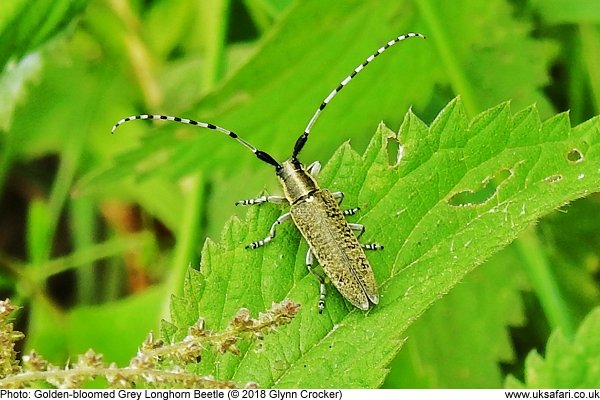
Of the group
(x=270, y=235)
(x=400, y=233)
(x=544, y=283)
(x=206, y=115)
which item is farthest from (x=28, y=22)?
(x=544, y=283)

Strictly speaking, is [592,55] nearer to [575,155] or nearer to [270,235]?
[575,155]

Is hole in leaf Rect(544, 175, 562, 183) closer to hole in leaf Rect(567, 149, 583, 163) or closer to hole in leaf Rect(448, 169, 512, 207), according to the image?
hole in leaf Rect(567, 149, 583, 163)

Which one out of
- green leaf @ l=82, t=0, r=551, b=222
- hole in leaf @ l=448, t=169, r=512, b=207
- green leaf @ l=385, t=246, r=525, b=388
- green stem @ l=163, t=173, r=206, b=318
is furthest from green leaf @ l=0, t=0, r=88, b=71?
green leaf @ l=385, t=246, r=525, b=388

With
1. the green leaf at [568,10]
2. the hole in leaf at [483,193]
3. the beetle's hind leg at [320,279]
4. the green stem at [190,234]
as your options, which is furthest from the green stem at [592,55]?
the green stem at [190,234]

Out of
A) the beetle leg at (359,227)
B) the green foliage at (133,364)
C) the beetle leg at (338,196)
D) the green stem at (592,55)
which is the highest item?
the green stem at (592,55)

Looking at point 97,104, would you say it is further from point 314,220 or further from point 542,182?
point 542,182

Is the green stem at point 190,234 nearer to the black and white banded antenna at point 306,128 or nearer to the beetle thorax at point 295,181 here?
the black and white banded antenna at point 306,128

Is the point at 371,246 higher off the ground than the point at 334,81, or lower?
lower

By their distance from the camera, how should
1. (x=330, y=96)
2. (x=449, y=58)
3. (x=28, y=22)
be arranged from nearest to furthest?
(x=28, y=22) < (x=330, y=96) < (x=449, y=58)
